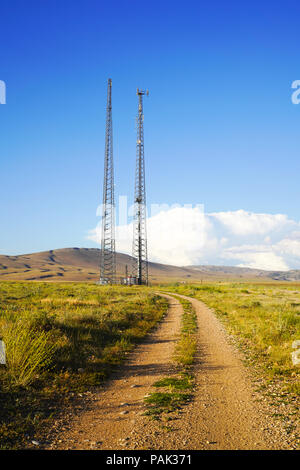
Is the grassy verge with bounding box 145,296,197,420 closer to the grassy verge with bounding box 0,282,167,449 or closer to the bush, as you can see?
the grassy verge with bounding box 0,282,167,449

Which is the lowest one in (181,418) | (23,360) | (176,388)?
(176,388)

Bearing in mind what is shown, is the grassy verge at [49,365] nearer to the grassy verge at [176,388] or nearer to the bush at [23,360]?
the bush at [23,360]

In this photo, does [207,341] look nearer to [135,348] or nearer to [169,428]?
[135,348]

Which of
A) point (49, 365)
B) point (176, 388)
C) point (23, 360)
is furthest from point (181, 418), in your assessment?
point (49, 365)

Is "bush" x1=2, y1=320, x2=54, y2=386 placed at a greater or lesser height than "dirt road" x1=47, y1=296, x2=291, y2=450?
greater

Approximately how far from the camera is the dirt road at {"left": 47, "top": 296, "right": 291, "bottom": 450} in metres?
5.60

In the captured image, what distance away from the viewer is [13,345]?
8898 millimetres

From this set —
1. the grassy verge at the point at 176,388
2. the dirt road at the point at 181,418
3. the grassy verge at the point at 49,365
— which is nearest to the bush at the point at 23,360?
the grassy verge at the point at 49,365

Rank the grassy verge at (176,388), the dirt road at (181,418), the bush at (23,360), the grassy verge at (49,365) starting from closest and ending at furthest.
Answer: the dirt road at (181,418)
the grassy verge at (49,365)
the grassy verge at (176,388)
the bush at (23,360)

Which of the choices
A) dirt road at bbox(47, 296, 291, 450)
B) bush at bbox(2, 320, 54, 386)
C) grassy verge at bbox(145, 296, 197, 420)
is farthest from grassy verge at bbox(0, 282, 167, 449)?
grassy verge at bbox(145, 296, 197, 420)

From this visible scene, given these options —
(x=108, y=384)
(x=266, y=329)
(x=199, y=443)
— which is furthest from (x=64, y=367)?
(x=266, y=329)

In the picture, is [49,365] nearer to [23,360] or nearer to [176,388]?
[23,360]

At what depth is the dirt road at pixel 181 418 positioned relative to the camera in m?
5.60

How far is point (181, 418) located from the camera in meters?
6.51
